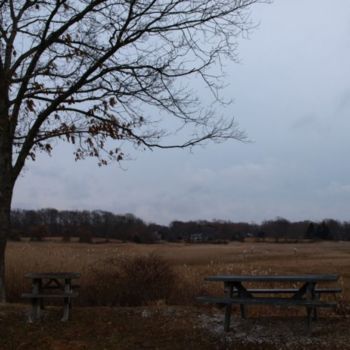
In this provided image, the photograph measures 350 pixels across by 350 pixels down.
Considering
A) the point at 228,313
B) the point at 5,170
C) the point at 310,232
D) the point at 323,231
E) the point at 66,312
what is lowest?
the point at 66,312

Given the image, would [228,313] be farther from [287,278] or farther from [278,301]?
[287,278]

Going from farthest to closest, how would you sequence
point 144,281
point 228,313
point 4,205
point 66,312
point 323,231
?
point 323,231, point 144,281, point 4,205, point 66,312, point 228,313

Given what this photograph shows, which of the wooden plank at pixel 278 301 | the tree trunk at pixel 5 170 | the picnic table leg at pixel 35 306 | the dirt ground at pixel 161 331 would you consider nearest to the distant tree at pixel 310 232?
the dirt ground at pixel 161 331

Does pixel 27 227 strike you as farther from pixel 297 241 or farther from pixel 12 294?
pixel 297 241

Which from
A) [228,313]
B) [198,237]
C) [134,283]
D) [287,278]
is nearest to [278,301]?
[287,278]

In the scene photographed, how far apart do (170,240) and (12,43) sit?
92174 millimetres

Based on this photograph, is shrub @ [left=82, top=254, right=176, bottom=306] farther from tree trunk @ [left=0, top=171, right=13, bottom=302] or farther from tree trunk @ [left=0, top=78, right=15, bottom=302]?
tree trunk @ [left=0, top=171, right=13, bottom=302]

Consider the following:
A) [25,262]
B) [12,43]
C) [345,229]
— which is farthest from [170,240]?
[12,43]

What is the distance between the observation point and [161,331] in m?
8.98

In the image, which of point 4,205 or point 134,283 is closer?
point 4,205

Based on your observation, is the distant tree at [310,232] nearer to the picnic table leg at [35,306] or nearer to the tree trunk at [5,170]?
the tree trunk at [5,170]

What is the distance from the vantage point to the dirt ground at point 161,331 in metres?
8.28

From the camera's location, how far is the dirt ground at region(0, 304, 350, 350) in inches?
326

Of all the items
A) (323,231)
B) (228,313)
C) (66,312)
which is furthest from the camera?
(323,231)
